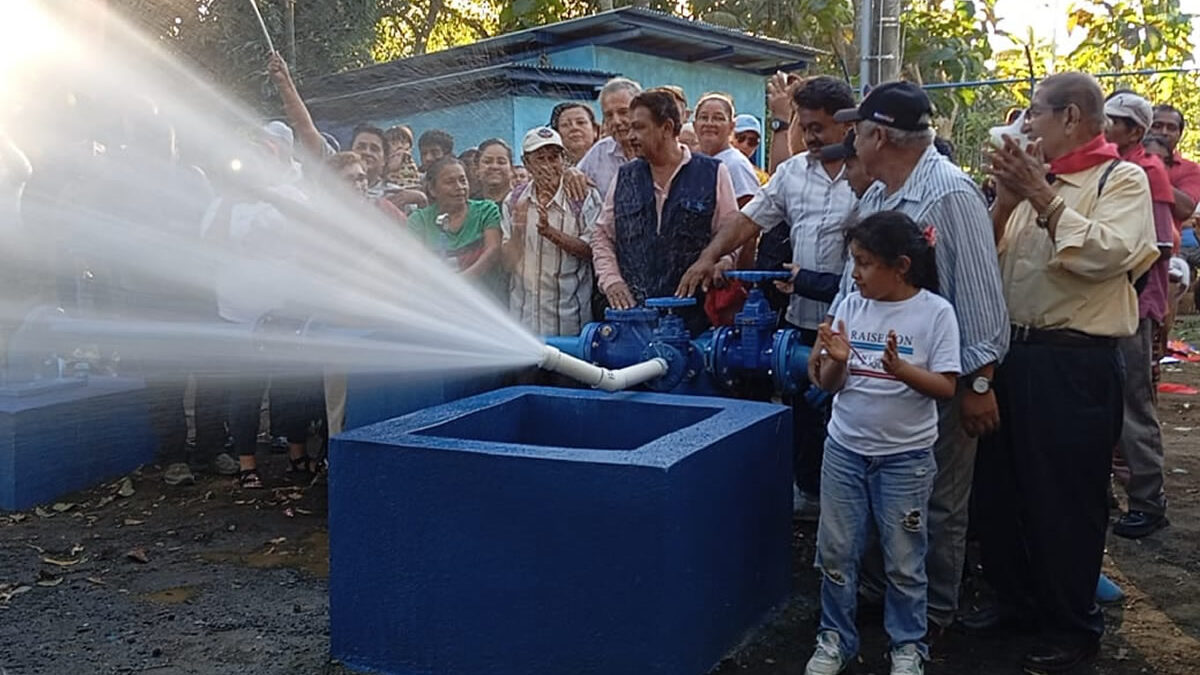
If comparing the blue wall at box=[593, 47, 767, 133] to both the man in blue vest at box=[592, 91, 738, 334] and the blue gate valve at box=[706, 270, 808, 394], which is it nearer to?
the man in blue vest at box=[592, 91, 738, 334]

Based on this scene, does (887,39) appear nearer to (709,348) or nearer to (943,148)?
(943,148)

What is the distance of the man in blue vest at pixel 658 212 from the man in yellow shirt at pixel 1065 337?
1.58m

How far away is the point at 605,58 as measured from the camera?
1300 centimetres

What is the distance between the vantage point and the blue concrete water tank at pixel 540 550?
11.9 ft

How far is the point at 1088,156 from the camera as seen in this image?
13.1 feet

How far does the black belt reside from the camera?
159 inches

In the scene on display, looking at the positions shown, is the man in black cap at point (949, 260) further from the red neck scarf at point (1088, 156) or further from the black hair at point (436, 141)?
the black hair at point (436, 141)

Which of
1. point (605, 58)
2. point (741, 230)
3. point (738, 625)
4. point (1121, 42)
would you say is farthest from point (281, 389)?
point (1121, 42)

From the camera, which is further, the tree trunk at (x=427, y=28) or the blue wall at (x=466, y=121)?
the tree trunk at (x=427, y=28)

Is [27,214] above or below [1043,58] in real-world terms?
below

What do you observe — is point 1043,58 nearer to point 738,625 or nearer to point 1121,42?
point 1121,42

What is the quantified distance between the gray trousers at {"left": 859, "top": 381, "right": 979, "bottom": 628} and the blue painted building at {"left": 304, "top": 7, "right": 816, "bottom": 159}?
754 centimetres

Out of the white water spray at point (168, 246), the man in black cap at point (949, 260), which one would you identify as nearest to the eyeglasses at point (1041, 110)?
the man in black cap at point (949, 260)

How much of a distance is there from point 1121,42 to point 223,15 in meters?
13.1
